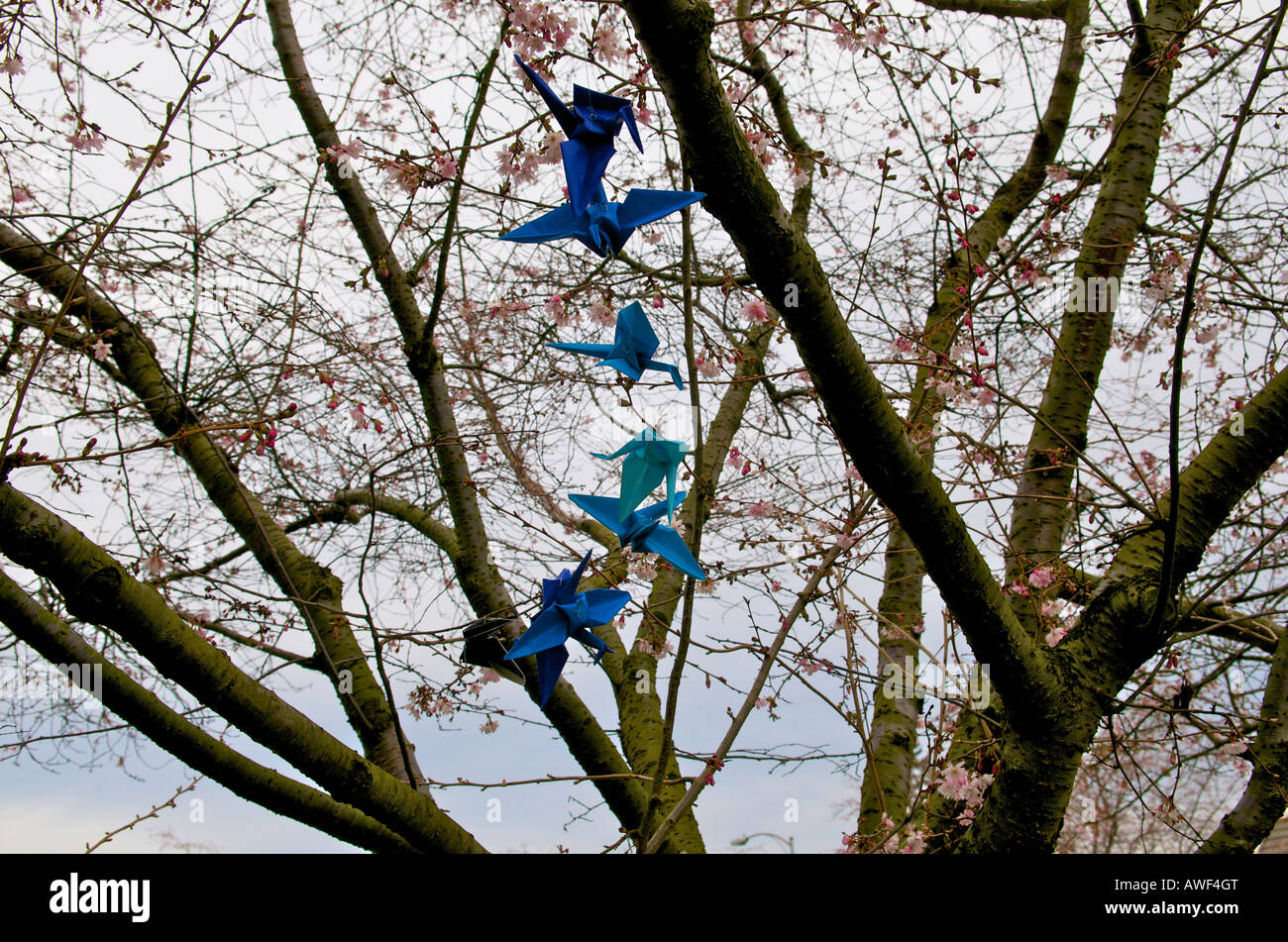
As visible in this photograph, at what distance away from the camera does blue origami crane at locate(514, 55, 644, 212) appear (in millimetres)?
1043

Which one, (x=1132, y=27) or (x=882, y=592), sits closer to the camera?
(x=1132, y=27)

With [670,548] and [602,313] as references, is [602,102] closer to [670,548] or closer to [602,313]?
[670,548]

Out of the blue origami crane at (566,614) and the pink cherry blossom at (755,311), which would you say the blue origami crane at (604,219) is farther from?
the pink cherry blossom at (755,311)

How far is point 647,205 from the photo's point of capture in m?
1.08

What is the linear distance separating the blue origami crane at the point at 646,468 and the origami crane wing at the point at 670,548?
1.3 inches

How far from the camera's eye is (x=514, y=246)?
3670mm

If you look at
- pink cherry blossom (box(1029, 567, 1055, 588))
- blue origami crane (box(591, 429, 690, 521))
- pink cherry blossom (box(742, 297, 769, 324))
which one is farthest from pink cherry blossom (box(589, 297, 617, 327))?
blue origami crane (box(591, 429, 690, 521))

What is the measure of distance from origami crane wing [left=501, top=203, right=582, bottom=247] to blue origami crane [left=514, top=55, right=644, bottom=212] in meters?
0.02

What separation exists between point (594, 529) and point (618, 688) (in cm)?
Result: 103

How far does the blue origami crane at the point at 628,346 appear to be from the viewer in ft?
3.60

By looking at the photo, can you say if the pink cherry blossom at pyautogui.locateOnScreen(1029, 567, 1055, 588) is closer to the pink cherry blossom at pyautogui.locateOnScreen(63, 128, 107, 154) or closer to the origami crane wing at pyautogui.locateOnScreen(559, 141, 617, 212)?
the origami crane wing at pyautogui.locateOnScreen(559, 141, 617, 212)

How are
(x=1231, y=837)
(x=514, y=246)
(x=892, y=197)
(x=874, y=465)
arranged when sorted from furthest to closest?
(x=892, y=197)
(x=514, y=246)
(x=1231, y=837)
(x=874, y=465)
